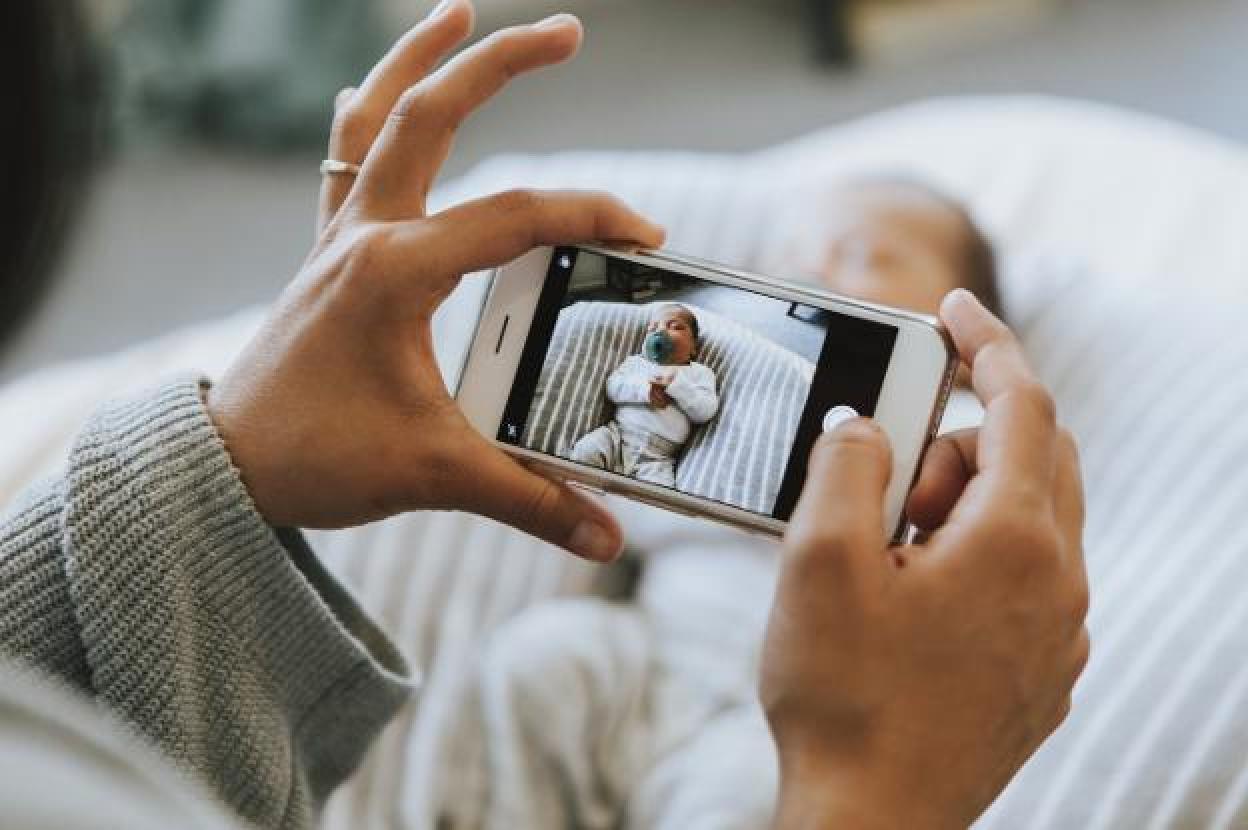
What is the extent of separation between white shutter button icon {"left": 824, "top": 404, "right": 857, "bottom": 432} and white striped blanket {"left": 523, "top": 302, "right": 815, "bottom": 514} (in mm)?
15

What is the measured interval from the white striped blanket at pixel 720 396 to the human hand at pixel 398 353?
0.04 meters

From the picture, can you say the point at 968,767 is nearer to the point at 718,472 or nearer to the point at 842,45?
the point at 718,472

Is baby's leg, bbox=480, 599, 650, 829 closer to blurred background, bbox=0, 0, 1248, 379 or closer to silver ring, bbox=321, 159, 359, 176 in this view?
silver ring, bbox=321, 159, 359, 176

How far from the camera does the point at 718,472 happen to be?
1.94 ft

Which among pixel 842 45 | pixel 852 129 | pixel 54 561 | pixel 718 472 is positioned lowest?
pixel 54 561

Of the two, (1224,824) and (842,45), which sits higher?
(842,45)

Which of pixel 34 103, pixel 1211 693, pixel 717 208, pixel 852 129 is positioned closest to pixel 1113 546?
pixel 1211 693

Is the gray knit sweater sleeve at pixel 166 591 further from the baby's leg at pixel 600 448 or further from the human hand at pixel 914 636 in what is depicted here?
the human hand at pixel 914 636

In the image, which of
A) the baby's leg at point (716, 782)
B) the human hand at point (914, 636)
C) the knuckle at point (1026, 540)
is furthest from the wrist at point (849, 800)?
the baby's leg at point (716, 782)

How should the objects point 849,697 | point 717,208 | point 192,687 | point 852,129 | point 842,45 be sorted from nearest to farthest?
point 849,697, point 192,687, point 717,208, point 852,129, point 842,45

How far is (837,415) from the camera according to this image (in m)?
0.59

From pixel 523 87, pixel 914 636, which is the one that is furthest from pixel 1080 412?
pixel 523 87

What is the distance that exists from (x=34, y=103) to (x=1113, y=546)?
0.83 metres

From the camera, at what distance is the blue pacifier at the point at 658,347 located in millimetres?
603
